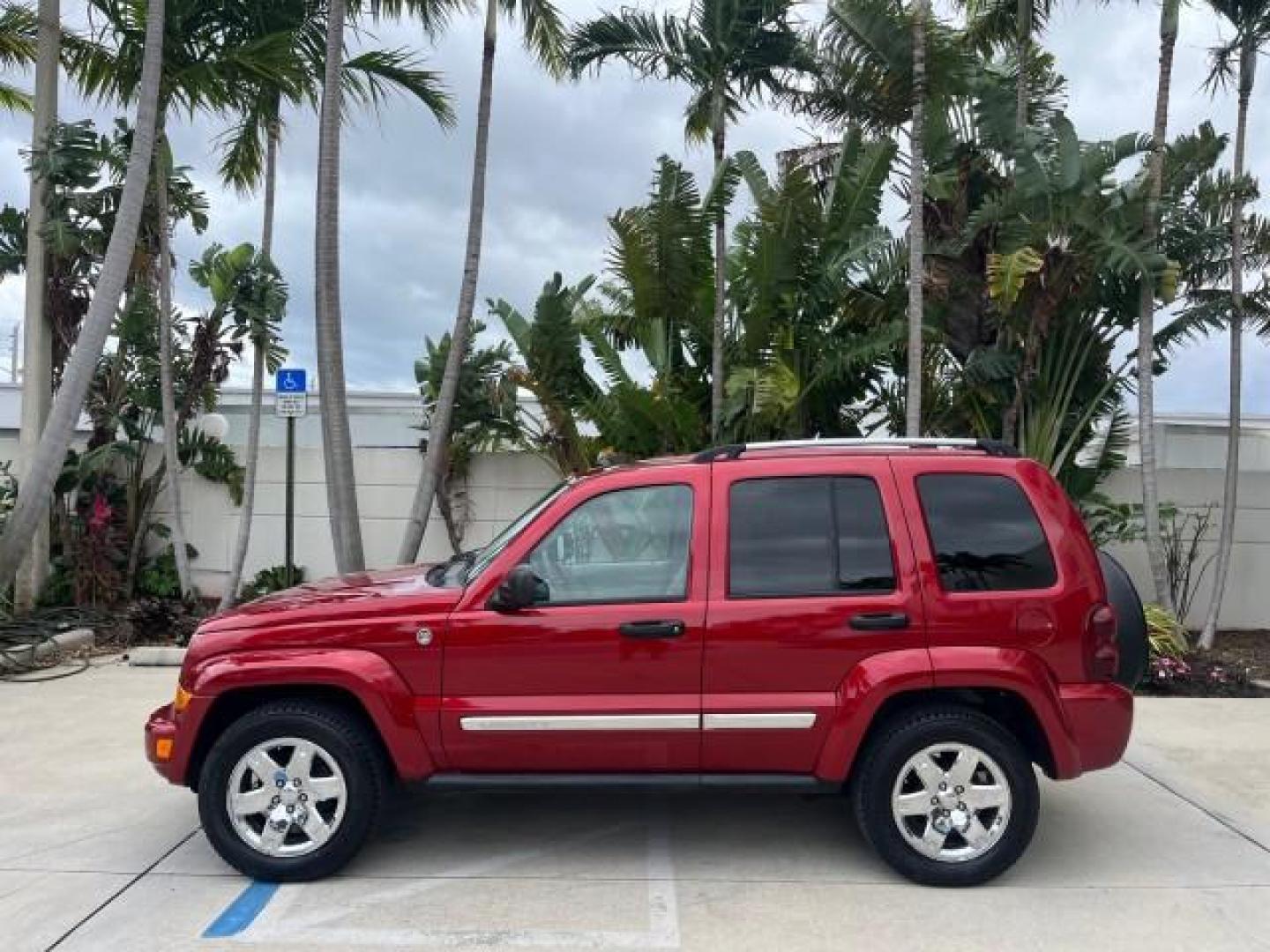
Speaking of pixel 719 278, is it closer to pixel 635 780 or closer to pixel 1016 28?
pixel 1016 28

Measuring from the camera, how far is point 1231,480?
30.7ft

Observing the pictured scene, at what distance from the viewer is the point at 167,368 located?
9969 mm

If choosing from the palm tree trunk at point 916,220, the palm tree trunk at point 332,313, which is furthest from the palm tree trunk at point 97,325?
the palm tree trunk at point 916,220

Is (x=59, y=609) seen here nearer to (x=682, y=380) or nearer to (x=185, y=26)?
(x=185, y=26)

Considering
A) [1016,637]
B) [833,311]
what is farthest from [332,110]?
[1016,637]

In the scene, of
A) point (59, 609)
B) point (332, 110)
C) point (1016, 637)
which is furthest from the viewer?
point (59, 609)

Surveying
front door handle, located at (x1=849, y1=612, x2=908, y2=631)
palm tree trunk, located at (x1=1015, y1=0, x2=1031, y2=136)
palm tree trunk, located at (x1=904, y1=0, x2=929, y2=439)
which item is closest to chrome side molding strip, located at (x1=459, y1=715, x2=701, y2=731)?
front door handle, located at (x1=849, y1=612, x2=908, y2=631)

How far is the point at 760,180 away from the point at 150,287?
671cm

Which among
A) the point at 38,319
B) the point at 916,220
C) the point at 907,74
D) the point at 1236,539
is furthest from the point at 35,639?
the point at 1236,539

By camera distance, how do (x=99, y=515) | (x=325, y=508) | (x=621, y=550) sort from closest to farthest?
(x=621, y=550) < (x=99, y=515) < (x=325, y=508)

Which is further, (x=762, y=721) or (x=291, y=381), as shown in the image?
(x=291, y=381)

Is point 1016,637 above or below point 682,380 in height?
below

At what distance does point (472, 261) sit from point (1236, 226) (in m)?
7.13

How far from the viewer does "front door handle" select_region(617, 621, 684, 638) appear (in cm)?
409
